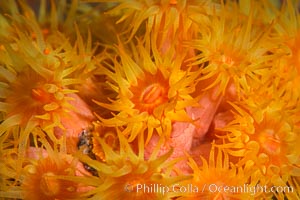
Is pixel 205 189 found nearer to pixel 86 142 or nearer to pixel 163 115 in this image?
pixel 163 115

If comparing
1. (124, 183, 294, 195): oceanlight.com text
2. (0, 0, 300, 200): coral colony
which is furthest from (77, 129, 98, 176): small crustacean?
(124, 183, 294, 195): oceanlight.com text

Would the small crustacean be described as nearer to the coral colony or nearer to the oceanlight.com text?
the coral colony

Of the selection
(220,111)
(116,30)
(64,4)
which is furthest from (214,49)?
(64,4)

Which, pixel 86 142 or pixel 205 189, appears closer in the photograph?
pixel 205 189

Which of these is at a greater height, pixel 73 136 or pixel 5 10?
pixel 5 10

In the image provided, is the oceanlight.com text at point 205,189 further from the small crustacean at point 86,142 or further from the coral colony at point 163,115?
the small crustacean at point 86,142

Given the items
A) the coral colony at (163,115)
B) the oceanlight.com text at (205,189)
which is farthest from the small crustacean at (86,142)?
the oceanlight.com text at (205,189)

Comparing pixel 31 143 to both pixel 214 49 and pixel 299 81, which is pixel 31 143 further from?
pixel 299 81

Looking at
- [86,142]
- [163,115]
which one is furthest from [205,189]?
[86,142]
